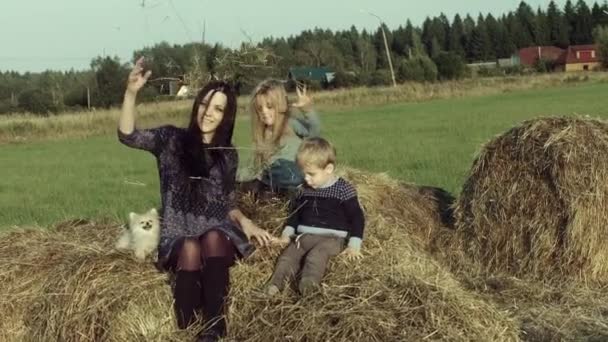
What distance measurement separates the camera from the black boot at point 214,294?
5.16 m

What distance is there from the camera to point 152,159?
22.5 metres

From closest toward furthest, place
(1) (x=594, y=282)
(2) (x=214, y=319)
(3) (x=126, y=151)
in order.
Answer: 1. (2) (x=214, y=319)
2. (1) (x=594, y=282)
3. (3) (x=126, y=151)

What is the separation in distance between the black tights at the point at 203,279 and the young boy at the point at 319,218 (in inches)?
13.0

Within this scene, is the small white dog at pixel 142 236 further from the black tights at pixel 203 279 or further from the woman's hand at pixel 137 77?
the woman's hand at pixel 137 77

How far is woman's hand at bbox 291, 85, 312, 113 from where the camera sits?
692 centimetres

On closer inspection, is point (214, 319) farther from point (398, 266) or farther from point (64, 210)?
point (64, 210)

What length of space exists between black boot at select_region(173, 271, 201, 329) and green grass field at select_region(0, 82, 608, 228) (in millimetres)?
1797

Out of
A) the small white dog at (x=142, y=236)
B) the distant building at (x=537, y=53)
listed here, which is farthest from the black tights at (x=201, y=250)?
the distant building at (x=537, y=53)

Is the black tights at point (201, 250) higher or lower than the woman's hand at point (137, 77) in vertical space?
lower

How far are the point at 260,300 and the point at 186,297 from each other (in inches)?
18.2

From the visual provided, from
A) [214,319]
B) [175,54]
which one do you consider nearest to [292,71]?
[175,54]

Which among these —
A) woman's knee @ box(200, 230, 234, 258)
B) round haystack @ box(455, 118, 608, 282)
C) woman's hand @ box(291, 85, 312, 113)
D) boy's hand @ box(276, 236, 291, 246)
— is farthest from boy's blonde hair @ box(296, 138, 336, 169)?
round haystack @ box(455, 118, 608, 282)

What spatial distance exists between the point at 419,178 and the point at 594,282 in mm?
5736

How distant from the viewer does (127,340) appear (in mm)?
5234
